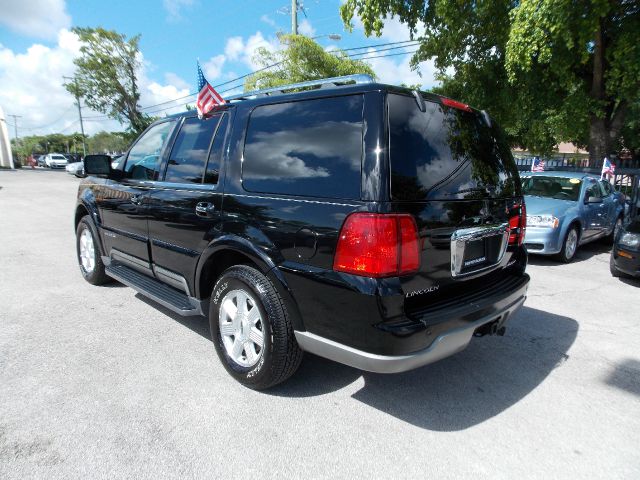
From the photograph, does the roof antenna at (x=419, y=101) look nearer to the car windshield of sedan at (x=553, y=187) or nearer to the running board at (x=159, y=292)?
the running board at (x=159, y=292)

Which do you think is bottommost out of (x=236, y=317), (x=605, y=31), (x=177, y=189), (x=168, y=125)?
(x=236, y=317)

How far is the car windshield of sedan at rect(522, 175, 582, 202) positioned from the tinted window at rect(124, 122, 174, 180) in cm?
666

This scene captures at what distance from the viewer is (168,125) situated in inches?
152

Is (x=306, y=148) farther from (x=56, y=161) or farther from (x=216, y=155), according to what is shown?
(x=56, y=161)

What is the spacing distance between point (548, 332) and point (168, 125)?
399 centimetres

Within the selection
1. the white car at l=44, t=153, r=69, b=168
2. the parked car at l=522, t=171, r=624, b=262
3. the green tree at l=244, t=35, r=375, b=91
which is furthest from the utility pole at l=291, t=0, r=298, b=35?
the white car at l=44, t=153, r=69, b=168

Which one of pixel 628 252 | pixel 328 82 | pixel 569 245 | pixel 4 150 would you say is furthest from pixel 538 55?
pixel 4 150

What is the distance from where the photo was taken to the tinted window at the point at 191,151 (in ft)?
10.9

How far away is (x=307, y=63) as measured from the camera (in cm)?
1923

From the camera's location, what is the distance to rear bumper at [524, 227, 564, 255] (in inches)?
263

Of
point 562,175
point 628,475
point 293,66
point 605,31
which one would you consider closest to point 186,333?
point 628,475

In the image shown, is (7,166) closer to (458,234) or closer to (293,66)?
(293,66)

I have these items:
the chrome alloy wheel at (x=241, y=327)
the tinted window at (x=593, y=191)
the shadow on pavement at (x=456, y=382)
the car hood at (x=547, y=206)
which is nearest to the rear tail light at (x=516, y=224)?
the shadow on pavement at (x=456, y=382)

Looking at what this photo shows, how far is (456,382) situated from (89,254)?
4.36 meters
